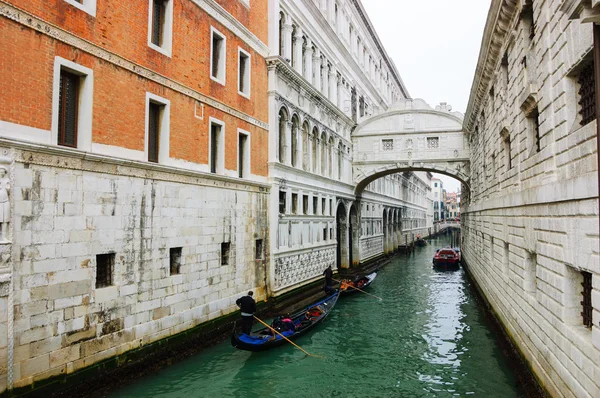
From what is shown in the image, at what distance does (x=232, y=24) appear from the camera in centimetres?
1348

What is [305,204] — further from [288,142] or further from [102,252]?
[102,252]

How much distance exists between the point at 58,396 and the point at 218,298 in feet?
16.9

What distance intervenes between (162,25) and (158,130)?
2590 mm

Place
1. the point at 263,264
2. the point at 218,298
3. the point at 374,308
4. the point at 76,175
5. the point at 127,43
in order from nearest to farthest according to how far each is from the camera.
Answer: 1. the point at 76,175
2. the point at 127,43
3. the point at 218,298
4. the point at 263,264
5. the point at 374,308

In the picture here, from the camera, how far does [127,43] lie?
9375 millimetres

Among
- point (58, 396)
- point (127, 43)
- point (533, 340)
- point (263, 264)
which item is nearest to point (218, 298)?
point (263, 264)

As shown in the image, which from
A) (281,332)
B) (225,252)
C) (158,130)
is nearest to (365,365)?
(281,332)

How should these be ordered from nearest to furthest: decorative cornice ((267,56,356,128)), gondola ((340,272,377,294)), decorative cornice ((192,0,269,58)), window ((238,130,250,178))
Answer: decorative cornice ((192,0,269,58))
window ((238,130,250,178))
decorative cornice ((267,56,356,128))
gondola ((340,272,377,294))

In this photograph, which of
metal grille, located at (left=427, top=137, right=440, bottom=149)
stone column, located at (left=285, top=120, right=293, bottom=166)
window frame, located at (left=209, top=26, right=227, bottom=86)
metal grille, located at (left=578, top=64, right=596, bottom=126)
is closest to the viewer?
metal grille, located at (left=578, top=64, right=596, bottom=126)

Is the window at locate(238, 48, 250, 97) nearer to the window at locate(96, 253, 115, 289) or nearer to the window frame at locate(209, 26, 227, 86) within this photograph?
the window frame at locate(209, 26, 227, 86)

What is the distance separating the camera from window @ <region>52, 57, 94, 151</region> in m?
8.02

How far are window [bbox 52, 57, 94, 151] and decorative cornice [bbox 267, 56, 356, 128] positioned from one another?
320 inches

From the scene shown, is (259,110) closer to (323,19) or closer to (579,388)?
(323,19)

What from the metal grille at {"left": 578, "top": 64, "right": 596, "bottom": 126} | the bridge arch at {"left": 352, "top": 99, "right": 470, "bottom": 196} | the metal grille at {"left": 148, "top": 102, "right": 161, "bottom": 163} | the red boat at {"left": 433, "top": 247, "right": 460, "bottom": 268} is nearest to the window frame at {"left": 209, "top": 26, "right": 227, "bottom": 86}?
the metal grille at {"left": 148, "top": 102, "right": 161, "bottom": 163}
